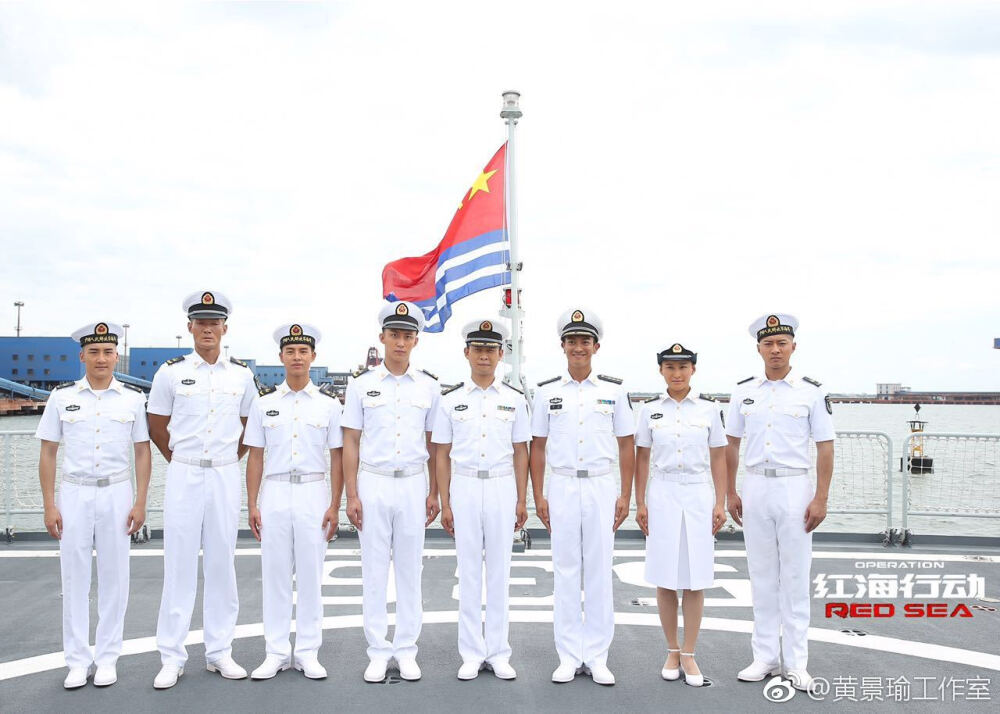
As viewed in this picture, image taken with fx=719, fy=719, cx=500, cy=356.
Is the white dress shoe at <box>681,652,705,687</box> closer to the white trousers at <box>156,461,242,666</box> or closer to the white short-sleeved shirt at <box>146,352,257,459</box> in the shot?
the white trousers at <box>156,461,242,666</box>

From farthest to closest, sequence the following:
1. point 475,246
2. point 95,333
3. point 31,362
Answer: point 31,362 < point 475,246 < point 95,333

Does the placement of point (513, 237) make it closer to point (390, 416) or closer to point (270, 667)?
point (390, 416)

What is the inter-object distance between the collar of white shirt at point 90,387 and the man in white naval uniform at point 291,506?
0.72 metres

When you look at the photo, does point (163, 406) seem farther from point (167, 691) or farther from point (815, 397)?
point (815, 397)

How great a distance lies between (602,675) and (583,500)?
2.94 ft

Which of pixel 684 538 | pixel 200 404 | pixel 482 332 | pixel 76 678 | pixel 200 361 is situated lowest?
pixel 76 678

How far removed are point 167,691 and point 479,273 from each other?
563 centimetres

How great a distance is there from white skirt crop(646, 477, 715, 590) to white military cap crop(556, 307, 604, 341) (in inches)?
35.7

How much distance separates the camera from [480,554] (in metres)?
3.91

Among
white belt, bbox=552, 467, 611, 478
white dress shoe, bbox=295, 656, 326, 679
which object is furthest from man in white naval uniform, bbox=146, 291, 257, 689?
white belt, bbox=552, 467, 611, 478

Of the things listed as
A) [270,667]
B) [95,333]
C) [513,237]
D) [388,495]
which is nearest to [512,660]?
[388,495]

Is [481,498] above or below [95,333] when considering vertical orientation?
below

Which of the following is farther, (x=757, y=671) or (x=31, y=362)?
(x=31, y=362)

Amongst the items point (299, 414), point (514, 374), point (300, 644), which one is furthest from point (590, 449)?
point (514, 374)
